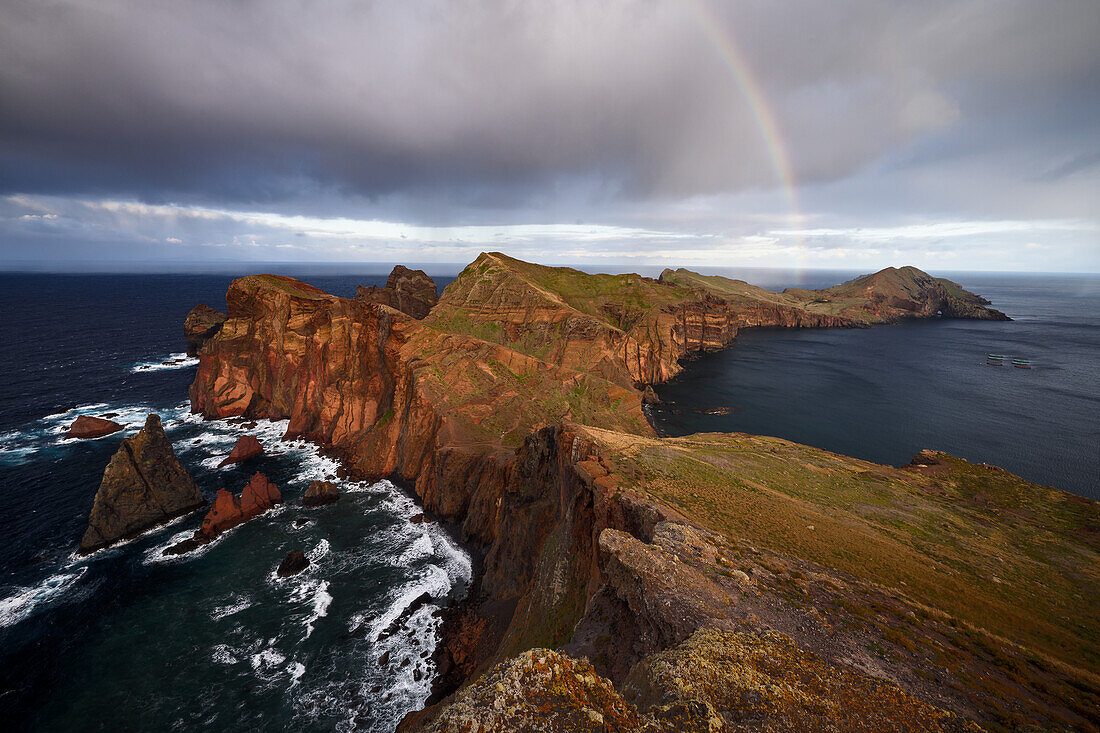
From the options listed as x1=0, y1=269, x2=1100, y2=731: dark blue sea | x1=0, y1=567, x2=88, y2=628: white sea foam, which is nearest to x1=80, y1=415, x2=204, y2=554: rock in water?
x1=0, y1=269, x2=1100, y2=731: dark blue sea

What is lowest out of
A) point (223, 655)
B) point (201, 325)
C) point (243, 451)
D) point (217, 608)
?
point (223, 655)

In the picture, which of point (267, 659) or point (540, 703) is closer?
point (540, 703)

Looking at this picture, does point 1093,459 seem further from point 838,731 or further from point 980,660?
point 838,731

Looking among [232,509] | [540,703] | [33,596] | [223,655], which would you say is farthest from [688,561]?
[33,596]

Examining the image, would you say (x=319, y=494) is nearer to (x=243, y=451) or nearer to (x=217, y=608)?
(x=217, y=608)

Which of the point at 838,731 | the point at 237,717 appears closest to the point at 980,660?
the point at 838,731

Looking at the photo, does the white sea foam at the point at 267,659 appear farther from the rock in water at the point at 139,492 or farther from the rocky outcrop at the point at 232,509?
the rock in water at the point at 139,492
